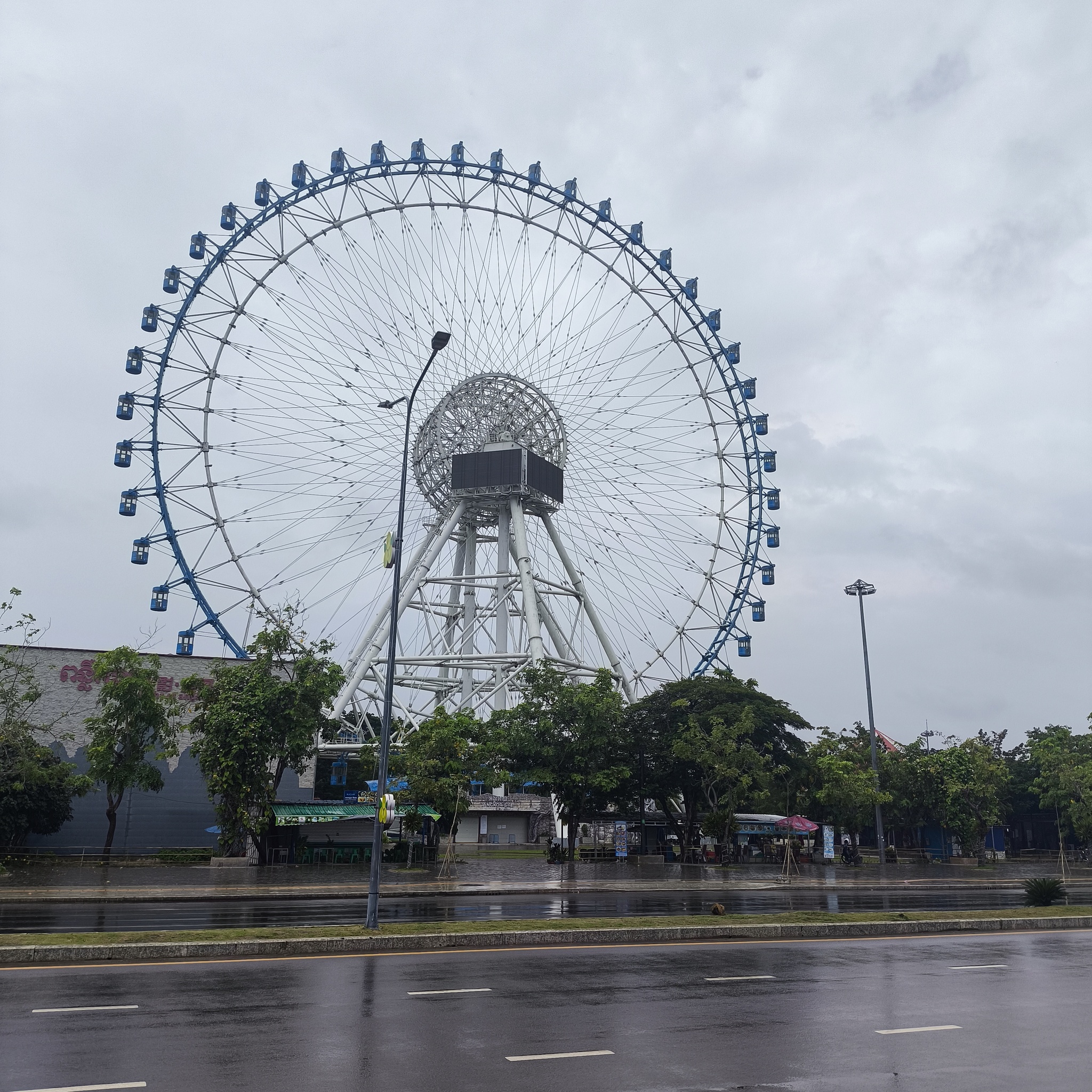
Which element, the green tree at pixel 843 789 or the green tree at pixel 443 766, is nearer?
the green tree at pixel 443 766

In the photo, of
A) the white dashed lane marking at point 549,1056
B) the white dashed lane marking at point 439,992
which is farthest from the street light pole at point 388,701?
the white dashed lane marking at point 549,1056

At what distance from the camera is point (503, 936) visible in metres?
19.4

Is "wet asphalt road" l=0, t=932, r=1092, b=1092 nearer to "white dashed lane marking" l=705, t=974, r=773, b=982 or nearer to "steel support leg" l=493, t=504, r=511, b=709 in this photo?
"white dashed lane marking" l=705, t=974, r=773, b=982

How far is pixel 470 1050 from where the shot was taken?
10.7 metres

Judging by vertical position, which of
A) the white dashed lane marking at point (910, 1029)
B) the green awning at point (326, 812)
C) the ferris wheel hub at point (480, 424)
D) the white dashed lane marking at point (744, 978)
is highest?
the ferris wheel hub at point (480, 424)

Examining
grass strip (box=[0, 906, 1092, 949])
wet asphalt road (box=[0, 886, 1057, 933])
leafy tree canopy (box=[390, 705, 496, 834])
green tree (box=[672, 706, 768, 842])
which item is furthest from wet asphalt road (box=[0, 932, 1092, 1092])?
green tree (box=[672, 706, 768, 842])

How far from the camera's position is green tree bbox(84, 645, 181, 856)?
50.3m

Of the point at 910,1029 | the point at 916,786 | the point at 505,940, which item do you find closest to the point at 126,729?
the point at 505,940

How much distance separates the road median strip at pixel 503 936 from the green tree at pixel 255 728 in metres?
30.9

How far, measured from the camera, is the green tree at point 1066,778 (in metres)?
72.2

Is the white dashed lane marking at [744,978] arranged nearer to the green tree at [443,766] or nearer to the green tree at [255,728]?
the green tree at [443,766]

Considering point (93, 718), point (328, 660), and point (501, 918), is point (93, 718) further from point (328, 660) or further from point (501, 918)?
point (501, 918)

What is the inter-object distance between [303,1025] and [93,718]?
4509 centimetres

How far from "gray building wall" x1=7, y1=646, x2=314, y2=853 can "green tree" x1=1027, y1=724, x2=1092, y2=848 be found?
54403 millimetres
